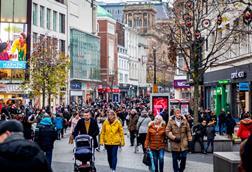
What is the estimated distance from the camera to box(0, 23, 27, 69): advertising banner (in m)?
61.9

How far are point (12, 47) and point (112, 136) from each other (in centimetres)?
4871

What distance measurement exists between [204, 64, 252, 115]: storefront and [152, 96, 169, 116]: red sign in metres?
11.8

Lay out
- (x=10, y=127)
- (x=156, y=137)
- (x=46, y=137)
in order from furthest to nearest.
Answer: (x=46, y=137) < (x=156, y=137) < (x=10, y=127)

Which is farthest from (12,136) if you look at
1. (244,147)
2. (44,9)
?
(44,9)

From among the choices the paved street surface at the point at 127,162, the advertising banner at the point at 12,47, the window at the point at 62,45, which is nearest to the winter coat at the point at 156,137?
the paved street surface at the point at 127,162

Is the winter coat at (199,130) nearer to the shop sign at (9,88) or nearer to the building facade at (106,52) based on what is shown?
the shop sign at (9,88)

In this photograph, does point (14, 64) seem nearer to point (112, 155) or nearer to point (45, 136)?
point (45, 136)

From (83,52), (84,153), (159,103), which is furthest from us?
(83,52)

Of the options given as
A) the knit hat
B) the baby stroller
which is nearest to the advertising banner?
the baby stroller

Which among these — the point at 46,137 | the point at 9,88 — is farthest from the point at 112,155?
the point at 9,88

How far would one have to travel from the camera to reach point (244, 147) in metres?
6.68

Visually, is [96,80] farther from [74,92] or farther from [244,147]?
[244,147]

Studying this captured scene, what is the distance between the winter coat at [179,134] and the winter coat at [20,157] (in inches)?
344

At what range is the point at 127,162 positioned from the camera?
19250mm
